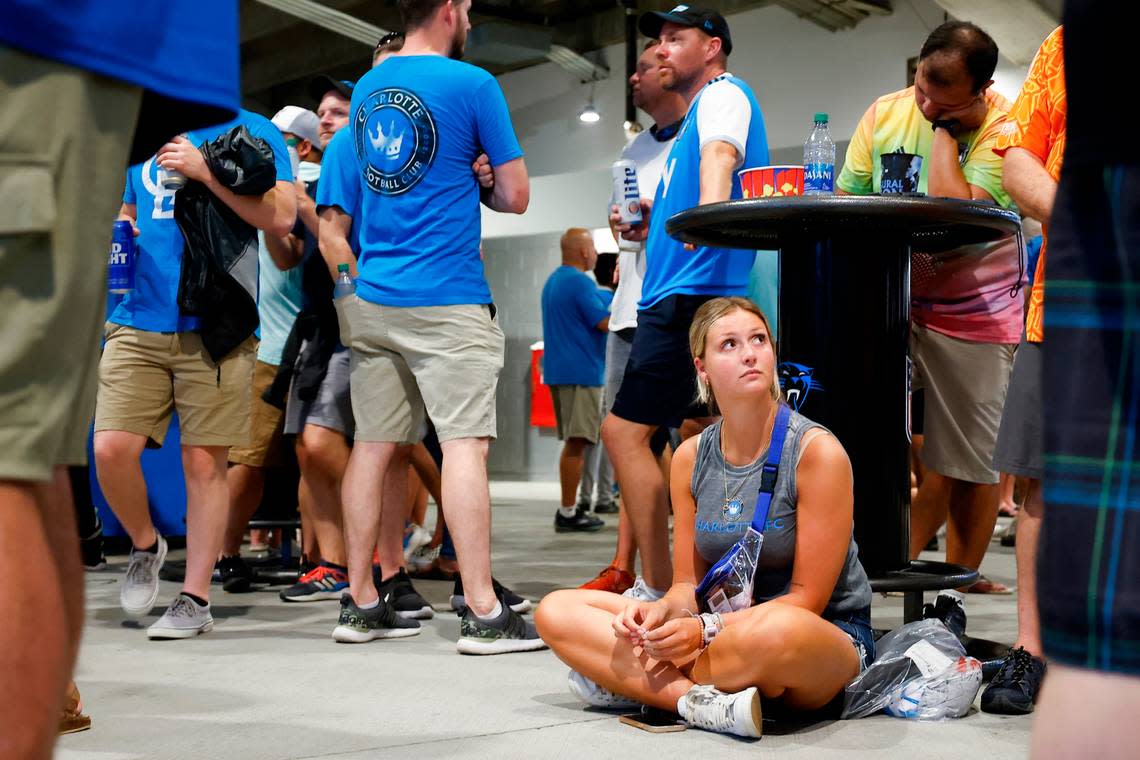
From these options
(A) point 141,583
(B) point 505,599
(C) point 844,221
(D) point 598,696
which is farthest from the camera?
(B) point 505,599

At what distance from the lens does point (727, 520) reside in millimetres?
2221

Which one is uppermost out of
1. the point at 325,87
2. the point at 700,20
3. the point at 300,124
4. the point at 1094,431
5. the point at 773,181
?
the point at 700,20

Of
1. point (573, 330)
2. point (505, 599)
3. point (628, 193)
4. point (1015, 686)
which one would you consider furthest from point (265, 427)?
point (573, 330)

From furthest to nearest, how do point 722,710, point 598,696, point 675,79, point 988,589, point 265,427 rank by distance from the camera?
point 265,427
point 988,589
point 675,79
point 598,696
point 722,710

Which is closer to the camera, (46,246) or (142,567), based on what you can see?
(46,246)

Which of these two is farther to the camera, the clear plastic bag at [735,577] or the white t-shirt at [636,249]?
the white t-shirt at [636,249]

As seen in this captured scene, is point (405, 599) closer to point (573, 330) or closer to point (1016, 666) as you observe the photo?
Result: point (1016, 666)

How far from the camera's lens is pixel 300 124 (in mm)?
4266

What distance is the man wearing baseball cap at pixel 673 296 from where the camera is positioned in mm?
2975

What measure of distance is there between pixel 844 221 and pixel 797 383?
0.35 m

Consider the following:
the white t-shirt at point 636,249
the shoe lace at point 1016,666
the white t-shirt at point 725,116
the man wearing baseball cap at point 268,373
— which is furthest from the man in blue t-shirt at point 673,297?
the man wearing baseball cap at point 268,373

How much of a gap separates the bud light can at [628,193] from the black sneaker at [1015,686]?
65.8 inches

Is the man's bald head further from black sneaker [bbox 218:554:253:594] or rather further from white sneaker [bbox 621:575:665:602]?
white sneaker [bbox 621:575:665:602]

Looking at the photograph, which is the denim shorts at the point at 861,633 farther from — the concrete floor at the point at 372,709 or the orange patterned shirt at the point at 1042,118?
the orange patterned shirt at the point at 1042,118
